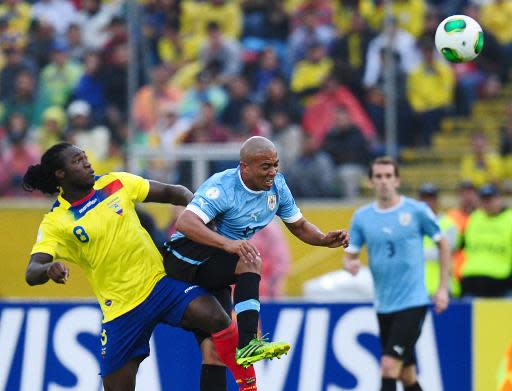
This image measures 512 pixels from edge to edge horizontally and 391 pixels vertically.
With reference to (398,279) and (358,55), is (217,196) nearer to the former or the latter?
(398,279)

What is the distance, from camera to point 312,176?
1412 cm

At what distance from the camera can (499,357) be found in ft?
37.0

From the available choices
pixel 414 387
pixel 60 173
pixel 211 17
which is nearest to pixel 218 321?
pixel 60 173

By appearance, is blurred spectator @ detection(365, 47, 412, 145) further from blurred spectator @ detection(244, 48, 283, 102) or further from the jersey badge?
the jersey badge

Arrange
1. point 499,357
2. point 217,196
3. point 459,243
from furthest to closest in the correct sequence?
point 459,243 < point 499,357 < point 217,196

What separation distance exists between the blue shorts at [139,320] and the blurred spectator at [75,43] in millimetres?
7672

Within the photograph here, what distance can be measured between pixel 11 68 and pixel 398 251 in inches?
257

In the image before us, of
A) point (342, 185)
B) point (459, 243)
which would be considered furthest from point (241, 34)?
point (459, 243)

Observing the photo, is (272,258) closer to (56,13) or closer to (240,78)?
(240,78)

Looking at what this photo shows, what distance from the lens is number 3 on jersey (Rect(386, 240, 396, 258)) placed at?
10.3 m

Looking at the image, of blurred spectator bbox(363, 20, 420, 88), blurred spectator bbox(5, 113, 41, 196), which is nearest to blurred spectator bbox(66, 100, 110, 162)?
blurred spectator bbox(5, 113, 41, 196)

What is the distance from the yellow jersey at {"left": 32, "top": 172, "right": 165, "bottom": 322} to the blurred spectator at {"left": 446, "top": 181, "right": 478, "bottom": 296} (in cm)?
→ 600

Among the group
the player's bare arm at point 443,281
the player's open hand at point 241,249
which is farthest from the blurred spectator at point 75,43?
the player's open hand at point 241,249

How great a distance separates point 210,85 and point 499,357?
5854mm
